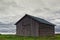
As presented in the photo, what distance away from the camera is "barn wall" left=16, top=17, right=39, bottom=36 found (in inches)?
1491

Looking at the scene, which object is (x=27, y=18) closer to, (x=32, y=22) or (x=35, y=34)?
(x=32, y=22)

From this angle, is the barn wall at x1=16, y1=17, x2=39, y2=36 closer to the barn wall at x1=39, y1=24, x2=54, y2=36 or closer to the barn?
the barn

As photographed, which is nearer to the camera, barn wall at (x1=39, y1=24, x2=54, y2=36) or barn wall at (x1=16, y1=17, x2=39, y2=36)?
barn wall at (x1=39, y1=24, x2=54, y2=36)

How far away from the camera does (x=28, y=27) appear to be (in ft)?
129

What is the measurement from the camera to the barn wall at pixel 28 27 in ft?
124

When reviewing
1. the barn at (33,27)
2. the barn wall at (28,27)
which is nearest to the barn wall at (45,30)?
the barn at (33,27)

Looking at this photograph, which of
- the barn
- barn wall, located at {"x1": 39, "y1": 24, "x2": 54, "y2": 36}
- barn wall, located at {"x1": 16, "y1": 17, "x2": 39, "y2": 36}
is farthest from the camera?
barn wall, located at {"x1": 16, "y1": 17, "x2": 39, "y2": 36}

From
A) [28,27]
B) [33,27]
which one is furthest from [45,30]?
[28,27]

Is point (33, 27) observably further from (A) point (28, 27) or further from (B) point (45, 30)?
(B) point (45, 30)

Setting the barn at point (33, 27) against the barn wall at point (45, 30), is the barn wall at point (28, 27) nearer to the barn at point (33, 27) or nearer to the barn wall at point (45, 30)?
the barn at point (33, 27)

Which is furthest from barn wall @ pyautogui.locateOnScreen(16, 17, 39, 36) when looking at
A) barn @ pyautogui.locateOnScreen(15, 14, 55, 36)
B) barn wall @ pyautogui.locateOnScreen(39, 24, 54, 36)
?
barn wall @ pyautogui.locateOnScreen(39, 24, 54, 36)

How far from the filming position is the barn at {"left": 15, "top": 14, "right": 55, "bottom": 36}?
123 feet

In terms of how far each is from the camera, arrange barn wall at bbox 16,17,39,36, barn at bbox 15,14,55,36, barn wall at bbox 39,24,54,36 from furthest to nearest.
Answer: barn wall at bbox 16,17,39,36 < barn wall at bbox 39,24,54,36 < barn at bbox 15,14,55,36

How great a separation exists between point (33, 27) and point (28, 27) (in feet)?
4.99
